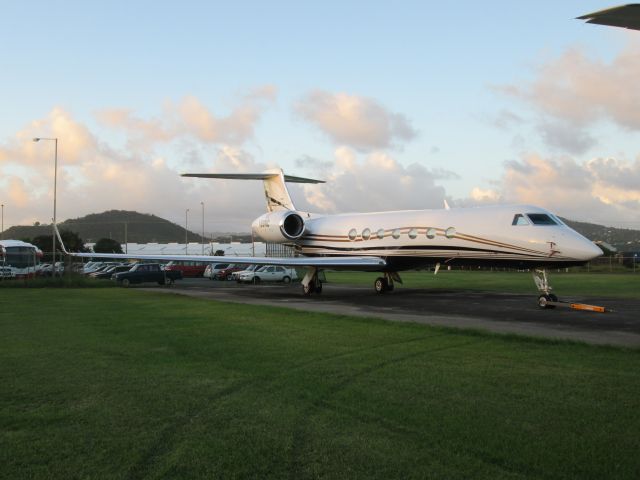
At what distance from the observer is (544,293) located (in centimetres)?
1711

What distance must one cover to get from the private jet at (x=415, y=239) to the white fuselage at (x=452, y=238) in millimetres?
27

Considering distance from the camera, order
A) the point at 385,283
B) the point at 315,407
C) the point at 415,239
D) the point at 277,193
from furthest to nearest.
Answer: the point at 277,193 < the point at 385,283 < the point at 415,239 < the point at 315,407

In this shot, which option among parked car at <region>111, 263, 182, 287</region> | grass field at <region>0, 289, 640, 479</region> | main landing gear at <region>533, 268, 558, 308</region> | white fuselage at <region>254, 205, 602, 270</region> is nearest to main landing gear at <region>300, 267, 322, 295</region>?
white fuselage at <region>254, 205, 602, 270</region>

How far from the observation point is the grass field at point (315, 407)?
440cm

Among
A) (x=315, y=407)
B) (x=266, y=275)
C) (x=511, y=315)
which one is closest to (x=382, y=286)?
(x=511, y=315)

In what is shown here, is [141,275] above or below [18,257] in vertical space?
below

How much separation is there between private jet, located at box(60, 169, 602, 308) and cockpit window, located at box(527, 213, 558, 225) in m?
0.03

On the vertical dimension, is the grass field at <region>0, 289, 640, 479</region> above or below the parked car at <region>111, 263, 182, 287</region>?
below

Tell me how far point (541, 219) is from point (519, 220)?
0.65m

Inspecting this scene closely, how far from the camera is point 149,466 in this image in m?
4.35

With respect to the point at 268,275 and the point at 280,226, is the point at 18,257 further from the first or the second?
the point at 280,226

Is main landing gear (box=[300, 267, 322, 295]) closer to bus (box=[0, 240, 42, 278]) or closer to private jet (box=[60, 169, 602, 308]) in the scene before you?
private jet (box=[60, 169, 602, 308])

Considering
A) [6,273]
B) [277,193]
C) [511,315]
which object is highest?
[277,193]

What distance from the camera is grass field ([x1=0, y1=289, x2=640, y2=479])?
4.40m
